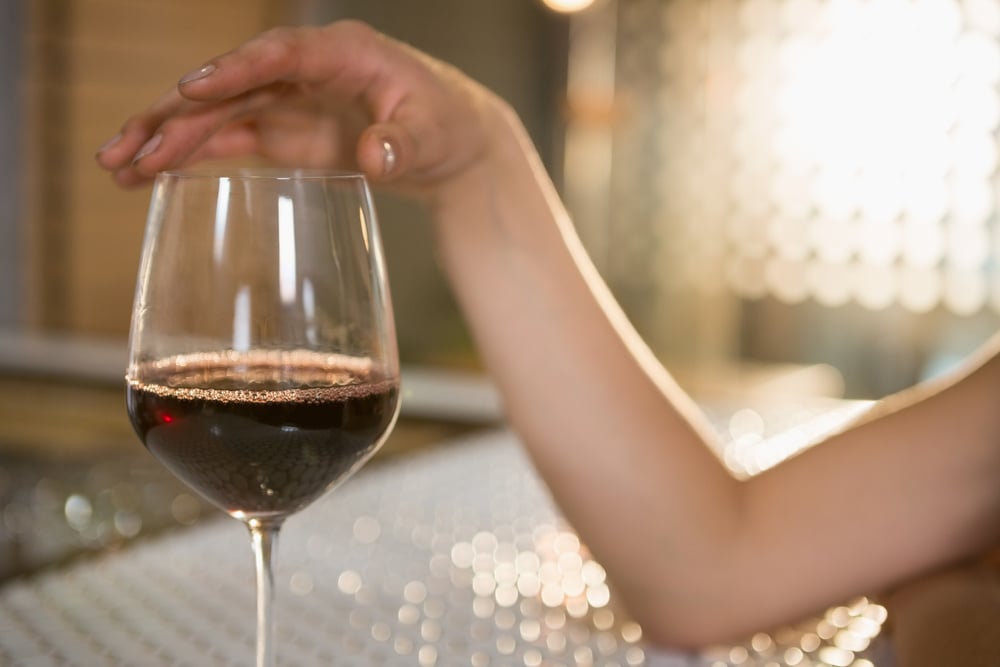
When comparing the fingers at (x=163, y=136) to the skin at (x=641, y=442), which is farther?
the skin at (x=641, y=442)

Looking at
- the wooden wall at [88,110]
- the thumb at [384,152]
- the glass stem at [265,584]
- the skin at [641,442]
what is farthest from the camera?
the wooden wall at [88,110]

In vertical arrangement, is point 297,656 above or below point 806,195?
above

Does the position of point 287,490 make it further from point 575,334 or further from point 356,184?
point 575,334

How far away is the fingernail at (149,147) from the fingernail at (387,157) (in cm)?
14

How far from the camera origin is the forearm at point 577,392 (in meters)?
0.86

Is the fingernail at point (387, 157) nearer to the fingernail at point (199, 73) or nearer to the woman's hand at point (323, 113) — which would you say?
the woman's hand at point (323, 113)

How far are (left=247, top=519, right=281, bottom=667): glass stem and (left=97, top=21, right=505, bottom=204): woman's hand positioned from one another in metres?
0.20

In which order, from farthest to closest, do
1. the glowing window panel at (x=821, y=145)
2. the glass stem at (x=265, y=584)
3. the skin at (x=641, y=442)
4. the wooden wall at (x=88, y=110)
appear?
the wooden wall at (x=88, y=110), the glowing window panel at (x=821, y=145), the skin at (x=641, y=442), the glass stem at (x=265, y=584)

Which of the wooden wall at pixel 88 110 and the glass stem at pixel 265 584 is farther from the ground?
the glass stem at pixel 265 584

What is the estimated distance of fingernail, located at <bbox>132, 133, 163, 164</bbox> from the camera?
2.26 ft

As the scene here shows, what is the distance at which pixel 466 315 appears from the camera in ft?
2.94

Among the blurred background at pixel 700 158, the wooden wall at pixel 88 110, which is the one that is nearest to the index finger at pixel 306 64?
the blurred background at pixel 700 158

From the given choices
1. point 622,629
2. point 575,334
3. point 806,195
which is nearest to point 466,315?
point 575,334

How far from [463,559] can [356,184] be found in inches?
14.4
